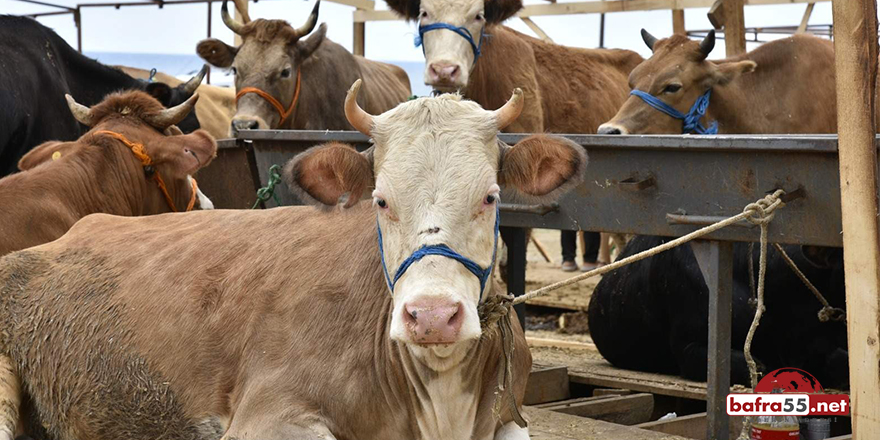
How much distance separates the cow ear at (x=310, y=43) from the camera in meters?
7.88

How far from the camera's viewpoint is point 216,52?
8.35m

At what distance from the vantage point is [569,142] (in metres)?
3.53

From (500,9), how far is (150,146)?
2694 millimetres

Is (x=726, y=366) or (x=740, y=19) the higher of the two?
(x=740, y=19)

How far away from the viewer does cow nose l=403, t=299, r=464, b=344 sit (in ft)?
9.46

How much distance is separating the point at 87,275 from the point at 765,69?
4191mm

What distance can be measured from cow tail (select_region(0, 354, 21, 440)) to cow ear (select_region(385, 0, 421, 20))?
155 inches

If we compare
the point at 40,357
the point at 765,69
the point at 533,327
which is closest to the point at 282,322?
the point at 40,357

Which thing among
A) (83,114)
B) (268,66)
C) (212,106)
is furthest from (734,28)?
(212,106)

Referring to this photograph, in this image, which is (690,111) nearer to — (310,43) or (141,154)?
(310,43)

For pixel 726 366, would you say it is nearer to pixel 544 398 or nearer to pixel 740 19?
pixel 544 398

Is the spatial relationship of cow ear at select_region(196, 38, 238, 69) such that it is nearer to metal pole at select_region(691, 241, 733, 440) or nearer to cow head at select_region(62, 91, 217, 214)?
cow head at select_region(62, 91, 217, 214)

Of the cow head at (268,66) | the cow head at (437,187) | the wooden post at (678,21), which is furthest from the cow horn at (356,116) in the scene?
the wooden post at (678,21)

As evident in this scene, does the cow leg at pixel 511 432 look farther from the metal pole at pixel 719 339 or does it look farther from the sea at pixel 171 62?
the sea at pixel 171 62
